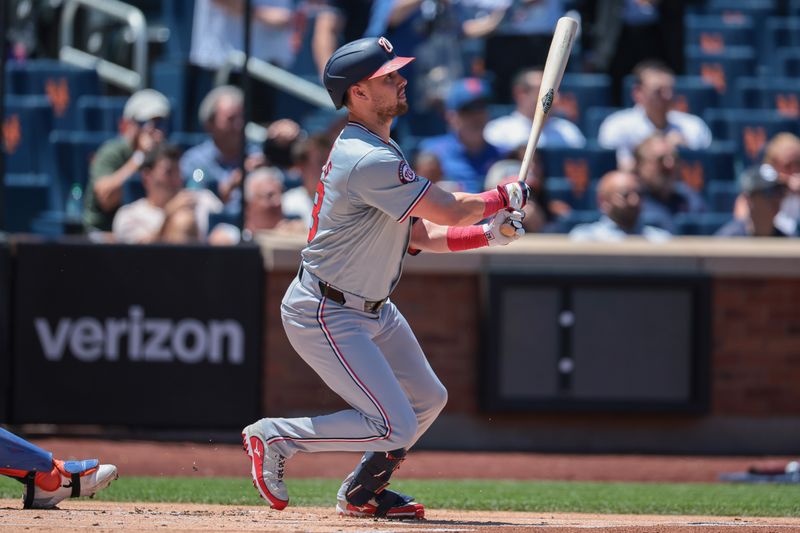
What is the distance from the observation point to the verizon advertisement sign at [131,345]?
341 inches

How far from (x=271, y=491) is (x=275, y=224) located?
385 cm

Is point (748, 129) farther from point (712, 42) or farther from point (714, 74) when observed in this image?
point (712, 42)

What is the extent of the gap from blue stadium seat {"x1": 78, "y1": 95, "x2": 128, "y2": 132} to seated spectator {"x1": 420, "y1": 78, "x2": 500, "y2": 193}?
254 centimetres

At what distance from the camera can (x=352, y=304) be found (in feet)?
17.9

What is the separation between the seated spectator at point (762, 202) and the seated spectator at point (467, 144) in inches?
69.4

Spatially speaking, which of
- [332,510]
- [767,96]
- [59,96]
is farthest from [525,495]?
[767,96]

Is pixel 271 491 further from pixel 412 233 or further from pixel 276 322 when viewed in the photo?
pixel 276 322

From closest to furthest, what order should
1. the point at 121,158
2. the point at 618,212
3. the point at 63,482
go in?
the point at 63,482
the point at 618,212
the point at 121,158

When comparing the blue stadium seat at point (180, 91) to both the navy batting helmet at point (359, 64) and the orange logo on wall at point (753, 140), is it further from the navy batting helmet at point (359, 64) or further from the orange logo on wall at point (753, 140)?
the navy batting helmet at point (359, 64)

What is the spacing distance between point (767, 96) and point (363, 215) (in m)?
7.66

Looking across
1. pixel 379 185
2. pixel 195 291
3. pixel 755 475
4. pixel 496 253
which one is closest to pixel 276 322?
pixel 195 291

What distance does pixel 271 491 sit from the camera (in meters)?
5.55

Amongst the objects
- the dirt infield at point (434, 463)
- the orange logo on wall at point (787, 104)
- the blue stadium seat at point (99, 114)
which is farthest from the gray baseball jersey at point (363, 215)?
the orange logo on wall at point (787, 104)

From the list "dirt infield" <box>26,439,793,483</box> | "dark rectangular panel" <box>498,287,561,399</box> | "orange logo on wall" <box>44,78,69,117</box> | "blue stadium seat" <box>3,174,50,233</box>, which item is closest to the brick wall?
"dirt infield" <box>26,439,793,483</box>
